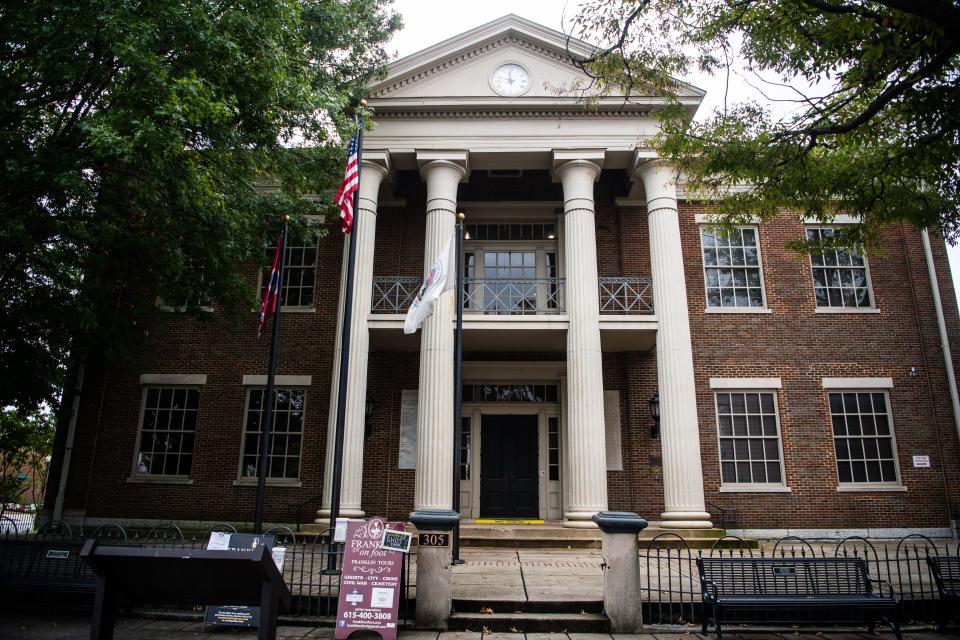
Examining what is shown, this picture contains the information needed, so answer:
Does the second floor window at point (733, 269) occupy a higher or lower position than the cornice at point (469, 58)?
lower

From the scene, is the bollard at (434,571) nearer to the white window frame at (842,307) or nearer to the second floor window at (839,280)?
the white window frame at (842,307)

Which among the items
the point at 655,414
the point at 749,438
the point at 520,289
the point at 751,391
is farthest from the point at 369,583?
the point at 751,391

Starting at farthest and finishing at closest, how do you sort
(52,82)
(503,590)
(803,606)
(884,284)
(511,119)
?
(884,284), (511,119), (52,82), (503,590), (803,606)

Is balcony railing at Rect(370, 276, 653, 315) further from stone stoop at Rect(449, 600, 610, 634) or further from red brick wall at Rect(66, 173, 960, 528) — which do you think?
stone stoop at Rect(449, 600, 610, 634)

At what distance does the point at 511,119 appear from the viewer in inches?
571

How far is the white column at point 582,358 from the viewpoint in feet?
40.9

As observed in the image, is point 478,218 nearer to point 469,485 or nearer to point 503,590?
point 469,485

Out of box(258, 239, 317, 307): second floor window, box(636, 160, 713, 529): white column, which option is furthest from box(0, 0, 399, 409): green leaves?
box(636, 160, 713, 529): white column

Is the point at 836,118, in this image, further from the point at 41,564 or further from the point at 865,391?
the point at 41,564

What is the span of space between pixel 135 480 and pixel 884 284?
62.3 ft

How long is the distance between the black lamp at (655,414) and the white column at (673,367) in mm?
887

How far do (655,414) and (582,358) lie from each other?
2613mm

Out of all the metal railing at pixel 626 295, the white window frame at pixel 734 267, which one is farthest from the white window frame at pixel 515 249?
the white window frame at pixel 734 267

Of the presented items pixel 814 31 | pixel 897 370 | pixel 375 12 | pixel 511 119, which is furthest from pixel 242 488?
pixel 897 370
